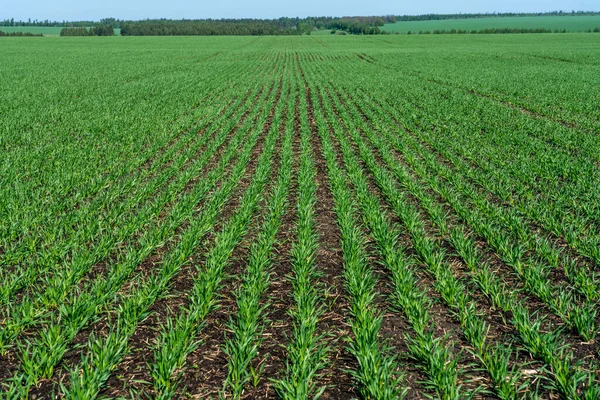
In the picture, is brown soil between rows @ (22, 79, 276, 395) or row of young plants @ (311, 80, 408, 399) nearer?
row of young plants @ (311, 80, 408, 399)

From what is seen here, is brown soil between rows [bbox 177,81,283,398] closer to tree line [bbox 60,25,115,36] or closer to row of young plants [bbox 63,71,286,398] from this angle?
row of young plants [bbox 63,71,286,398]

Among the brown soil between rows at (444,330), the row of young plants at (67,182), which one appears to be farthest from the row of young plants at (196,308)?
the row of young plants at (67,182)

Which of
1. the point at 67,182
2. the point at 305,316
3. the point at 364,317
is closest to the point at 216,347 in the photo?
the point at 305,316

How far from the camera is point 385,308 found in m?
5.00

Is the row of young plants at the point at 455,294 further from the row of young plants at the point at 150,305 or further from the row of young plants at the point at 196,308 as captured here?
the row of young plants at the point at 150,305

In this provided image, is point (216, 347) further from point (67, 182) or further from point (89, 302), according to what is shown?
point (67, 182)

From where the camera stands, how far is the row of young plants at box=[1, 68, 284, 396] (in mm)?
3795

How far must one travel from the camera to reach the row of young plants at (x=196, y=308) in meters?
3.76

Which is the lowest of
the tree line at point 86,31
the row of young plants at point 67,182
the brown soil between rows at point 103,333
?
the brown soil between rows at point 103,333

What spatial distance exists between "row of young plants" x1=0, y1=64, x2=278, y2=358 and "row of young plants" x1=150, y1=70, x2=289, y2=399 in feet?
4.14

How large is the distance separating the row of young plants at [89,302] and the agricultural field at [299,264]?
0.09 feet

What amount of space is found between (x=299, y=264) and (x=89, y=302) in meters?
2.53

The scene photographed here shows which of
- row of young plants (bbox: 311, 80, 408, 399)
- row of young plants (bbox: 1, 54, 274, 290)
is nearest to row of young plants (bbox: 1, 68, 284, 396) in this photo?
row of young plants (bbox: 1, 54, 274, 290)

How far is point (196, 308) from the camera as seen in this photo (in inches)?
183
